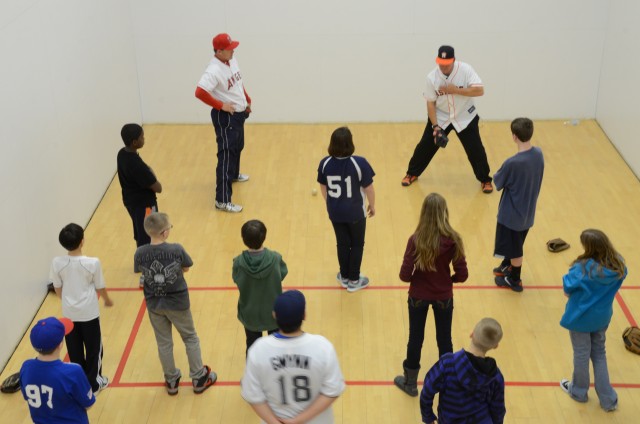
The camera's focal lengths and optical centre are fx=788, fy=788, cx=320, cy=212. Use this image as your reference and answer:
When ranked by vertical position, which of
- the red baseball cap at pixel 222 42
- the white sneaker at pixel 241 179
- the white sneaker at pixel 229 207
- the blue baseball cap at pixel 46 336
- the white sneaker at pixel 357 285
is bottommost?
the white sneaker at pixel 357 285

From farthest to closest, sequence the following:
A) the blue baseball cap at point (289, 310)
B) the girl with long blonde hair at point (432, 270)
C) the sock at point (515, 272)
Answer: the sock at point (515, 272), the girl with long blonde hair at point (432, 270), the blue baseball cap at point (289, 310)

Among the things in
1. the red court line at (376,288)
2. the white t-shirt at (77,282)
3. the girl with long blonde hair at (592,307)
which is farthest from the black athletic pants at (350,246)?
the white t-shirt at (77,282)

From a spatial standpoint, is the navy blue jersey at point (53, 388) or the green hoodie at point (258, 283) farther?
the green hoodie at point (258, 283)

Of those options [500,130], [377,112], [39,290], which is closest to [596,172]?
[500,130]

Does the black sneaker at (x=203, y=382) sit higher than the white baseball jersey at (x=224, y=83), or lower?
lower

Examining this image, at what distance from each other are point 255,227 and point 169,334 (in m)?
1.13

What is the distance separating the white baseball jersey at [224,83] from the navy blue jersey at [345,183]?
6.88 ft

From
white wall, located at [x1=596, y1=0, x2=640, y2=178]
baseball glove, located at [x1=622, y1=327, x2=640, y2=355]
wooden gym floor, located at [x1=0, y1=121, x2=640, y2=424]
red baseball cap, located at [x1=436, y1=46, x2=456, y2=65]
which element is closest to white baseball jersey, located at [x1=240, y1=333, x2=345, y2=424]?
wooden gym floor, located at [x1=0, y1=121, x2=640, y2=424]

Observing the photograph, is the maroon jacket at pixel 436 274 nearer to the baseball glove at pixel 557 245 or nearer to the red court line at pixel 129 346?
the red court line at pixel 129 346

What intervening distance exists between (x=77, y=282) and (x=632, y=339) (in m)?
4.01

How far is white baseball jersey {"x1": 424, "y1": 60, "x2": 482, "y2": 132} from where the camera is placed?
A: 7.91 metres

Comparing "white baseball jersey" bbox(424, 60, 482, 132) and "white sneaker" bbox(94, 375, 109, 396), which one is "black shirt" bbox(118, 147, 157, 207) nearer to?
"white sneaker" bbox(94, 375, 109, 396)

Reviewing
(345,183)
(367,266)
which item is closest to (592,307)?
(345,183)

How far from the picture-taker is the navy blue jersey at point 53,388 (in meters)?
4.11
